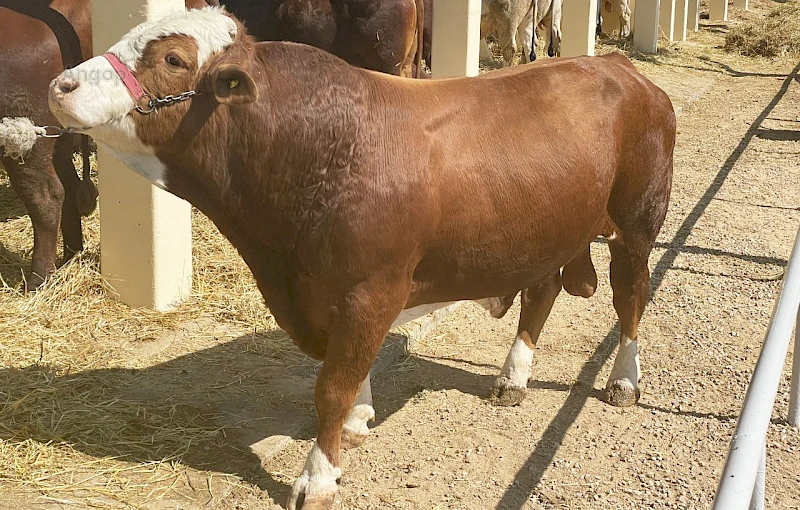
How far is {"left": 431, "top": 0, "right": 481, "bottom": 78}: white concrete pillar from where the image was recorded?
669 centimetres

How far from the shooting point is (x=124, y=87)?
2.91 metres

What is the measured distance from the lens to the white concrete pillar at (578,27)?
9587 millimetres

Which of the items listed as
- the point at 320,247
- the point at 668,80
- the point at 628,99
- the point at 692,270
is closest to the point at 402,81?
the point at 320,247

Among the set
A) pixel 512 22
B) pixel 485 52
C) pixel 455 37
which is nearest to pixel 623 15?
pixel 485 52

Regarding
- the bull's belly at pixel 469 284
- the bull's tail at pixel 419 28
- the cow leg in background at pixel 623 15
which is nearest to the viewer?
the bull's belly at pixel 469 284

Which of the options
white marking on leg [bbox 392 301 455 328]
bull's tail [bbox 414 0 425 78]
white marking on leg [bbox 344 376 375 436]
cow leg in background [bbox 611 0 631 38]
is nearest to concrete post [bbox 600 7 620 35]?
cow leg in background [bbox 611 0 631 38]

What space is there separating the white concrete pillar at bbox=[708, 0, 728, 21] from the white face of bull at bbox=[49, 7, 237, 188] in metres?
20.5

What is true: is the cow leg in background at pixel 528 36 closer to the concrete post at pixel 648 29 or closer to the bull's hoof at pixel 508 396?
the concrete post at pixel 648 29

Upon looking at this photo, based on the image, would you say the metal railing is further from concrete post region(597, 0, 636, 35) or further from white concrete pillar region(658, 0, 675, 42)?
concrete post region(597, 0, 636, 35)

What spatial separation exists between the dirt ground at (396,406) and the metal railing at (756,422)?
1434 mm

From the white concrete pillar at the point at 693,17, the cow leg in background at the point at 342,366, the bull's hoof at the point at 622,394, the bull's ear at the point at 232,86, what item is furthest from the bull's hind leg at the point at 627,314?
the white concrete pillar at the point at 693,17

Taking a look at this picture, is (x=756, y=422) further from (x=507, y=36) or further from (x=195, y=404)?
(x=507, y=36)

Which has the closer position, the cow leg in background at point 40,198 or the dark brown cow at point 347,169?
the dark brown cow at point 347,169

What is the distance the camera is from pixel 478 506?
3.58 metres
